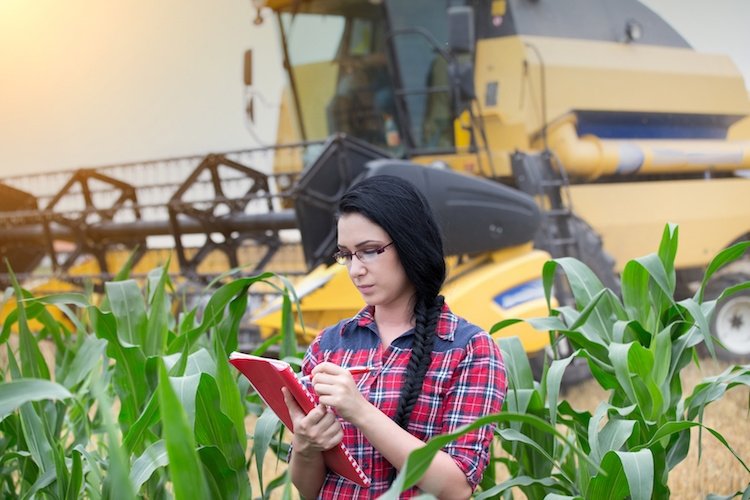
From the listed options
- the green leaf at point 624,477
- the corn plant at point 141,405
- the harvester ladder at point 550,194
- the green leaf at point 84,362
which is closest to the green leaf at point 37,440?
the corn plant at point 141,405

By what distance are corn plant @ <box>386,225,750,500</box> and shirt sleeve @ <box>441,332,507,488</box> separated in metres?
0.28

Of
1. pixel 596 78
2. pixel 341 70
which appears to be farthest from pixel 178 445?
pixel 596 78

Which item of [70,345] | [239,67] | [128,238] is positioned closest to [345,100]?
[239,67]

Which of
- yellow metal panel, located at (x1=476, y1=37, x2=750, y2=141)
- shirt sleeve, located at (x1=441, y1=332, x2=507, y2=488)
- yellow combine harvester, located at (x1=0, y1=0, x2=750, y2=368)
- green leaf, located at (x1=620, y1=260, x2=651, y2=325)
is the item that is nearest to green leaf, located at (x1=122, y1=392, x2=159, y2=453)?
shirt sleeve, located at (x1=441, y1=332, x2=507, y2=488)

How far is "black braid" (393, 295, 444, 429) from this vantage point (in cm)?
107

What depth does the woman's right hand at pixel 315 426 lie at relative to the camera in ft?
3.32

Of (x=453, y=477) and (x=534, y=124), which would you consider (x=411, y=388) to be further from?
(x=534, y=124)

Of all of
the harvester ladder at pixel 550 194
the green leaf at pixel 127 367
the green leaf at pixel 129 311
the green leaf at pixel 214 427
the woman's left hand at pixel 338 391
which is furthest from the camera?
the harvester ladder at pixel 550 194

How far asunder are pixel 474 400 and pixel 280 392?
0.24 meters

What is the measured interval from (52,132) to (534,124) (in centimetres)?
248

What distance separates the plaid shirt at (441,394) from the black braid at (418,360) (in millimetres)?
10

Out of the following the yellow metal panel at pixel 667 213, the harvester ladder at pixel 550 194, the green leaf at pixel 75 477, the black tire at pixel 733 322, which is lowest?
the black tire at pixel 733 322

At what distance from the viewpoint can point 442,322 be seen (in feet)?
3.69

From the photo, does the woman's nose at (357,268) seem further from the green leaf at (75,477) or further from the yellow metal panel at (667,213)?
the yellow metal panel at (667,213)
